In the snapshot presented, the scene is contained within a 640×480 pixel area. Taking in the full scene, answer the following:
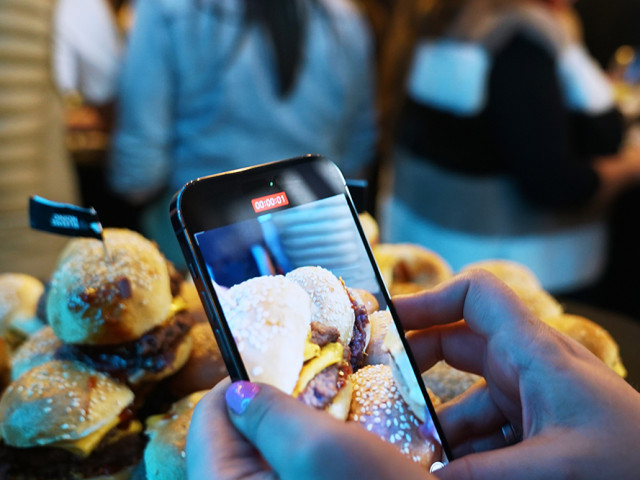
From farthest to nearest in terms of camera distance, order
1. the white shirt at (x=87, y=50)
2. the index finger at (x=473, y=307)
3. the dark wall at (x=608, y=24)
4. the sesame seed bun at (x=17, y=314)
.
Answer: the dark wall at (x=608, y=24) < the white shirt at (x=87, y=50) < the sesame seed bun at (x=17, y=314) < the index finger at (x=473, y=307)

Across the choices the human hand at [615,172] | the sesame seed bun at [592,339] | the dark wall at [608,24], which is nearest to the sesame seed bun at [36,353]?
the sesame seed bun at [592,339]

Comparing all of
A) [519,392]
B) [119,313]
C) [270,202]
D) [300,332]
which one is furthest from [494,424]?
[119,313]

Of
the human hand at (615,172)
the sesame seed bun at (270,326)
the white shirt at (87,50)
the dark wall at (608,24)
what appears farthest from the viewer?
the dark wall at (608,24)

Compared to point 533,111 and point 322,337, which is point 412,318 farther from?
point 533,111

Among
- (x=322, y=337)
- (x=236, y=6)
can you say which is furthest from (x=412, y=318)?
(x=236, y=6)

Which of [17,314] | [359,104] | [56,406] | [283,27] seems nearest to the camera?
[56,406]

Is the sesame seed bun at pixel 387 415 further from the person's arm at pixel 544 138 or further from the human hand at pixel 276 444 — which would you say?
the person's arm at pixel 544 138

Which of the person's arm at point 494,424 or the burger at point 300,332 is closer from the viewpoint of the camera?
the person's arm at point 494,424

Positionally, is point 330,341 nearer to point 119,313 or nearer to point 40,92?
point 119,313
